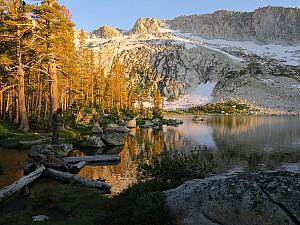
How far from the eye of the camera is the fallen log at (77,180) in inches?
518

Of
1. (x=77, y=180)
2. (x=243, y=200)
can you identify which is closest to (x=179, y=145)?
(x=77, y=180)

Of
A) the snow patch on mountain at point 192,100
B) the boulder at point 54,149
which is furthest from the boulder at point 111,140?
the snow patch on mountain at point 192,100

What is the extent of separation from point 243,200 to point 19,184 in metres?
9.95

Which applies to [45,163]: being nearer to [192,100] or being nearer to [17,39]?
[17,39]

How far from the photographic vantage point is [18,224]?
8086mm

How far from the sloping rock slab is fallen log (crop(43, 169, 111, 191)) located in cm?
650

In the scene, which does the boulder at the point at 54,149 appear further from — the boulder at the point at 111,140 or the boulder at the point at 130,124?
the boulder at the point at 130,124

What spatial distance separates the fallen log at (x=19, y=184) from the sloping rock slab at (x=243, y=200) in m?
7.29

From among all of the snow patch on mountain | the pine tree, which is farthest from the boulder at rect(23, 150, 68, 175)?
the snow patch on mountain

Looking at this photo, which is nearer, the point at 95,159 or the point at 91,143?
the point at 95,159

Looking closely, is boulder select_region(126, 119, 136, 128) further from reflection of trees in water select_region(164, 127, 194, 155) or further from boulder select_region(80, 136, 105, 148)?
boulder select_region(80, 136, 105, 148)

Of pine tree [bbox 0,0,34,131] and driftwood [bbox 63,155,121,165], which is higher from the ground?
pine tree [bbox 0,0,34,131]

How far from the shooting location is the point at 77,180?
13.6 m

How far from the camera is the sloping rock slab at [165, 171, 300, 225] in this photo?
20.2 ft
